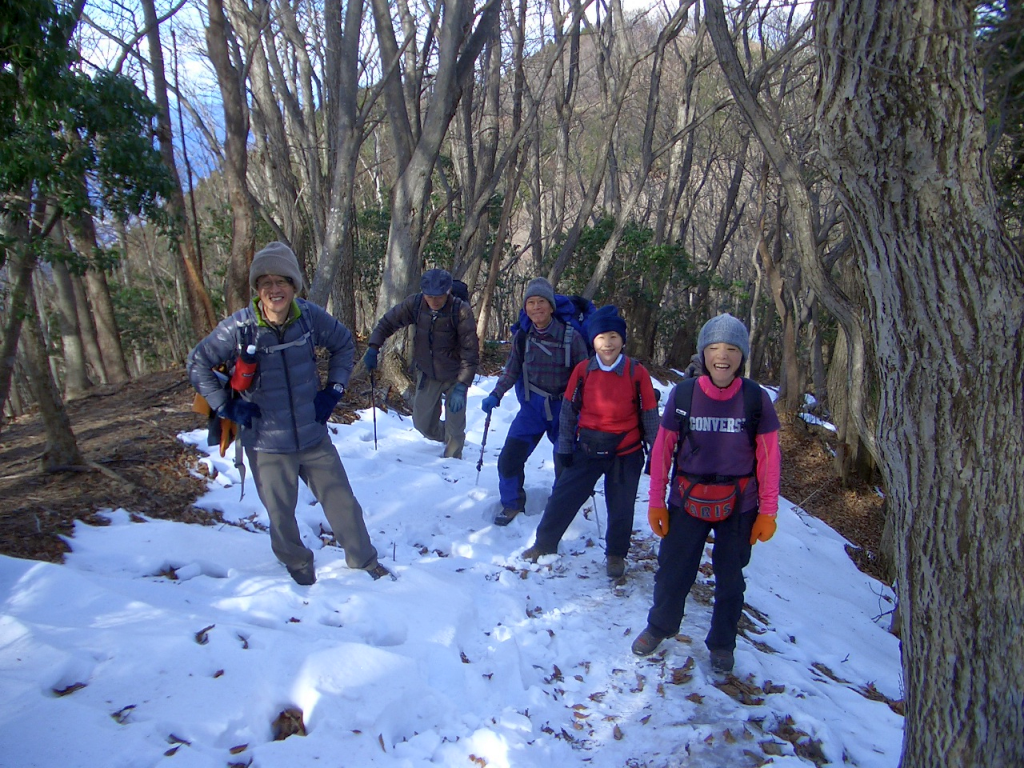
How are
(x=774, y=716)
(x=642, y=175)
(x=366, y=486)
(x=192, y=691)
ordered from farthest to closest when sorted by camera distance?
(x=642, y=175)
(x=366, y=486)
(x=774, y=716)
(x=192, y=691)

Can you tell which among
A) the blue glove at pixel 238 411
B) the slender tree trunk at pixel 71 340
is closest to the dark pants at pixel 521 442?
the blue glove at pixel 238 411

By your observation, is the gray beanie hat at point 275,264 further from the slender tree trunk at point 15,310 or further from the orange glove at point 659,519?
the orange glove at point 659,519

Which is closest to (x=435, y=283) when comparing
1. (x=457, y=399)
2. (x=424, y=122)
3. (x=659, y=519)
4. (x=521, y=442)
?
(x=457, y=399)

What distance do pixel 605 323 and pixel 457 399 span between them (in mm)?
2630

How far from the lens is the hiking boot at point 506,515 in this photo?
579cm

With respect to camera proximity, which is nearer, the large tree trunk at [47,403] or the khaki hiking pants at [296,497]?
the khaki hiking pants at [296,497]

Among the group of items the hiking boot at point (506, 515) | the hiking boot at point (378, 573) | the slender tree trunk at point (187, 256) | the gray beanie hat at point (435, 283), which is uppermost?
the slender tree trunk at point (187, 256)

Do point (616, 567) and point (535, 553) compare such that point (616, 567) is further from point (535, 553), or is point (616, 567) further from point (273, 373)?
point (273, 373)

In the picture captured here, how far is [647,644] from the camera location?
3.85 metres

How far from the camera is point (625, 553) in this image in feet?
15.7

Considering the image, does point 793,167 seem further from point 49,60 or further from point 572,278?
point 572,278

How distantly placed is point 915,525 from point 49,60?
490cm

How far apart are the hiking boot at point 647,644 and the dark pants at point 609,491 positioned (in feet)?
3.07

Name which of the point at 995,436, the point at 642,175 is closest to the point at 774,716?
the point at 995,436
